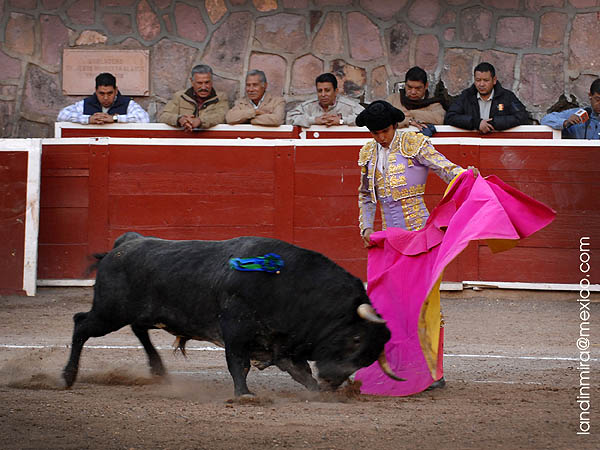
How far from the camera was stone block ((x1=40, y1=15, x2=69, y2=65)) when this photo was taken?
27.1 feet

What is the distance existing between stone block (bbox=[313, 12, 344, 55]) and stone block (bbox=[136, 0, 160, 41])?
1378 mm

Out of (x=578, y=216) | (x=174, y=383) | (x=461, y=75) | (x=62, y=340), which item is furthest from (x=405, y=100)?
(x=174, y=383)

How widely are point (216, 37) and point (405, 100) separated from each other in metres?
1.91

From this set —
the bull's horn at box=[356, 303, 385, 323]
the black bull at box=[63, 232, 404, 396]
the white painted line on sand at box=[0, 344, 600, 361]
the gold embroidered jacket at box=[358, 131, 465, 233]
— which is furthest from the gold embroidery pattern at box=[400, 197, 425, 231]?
the white painted line on sand at box=[0, 344, 600, 361]

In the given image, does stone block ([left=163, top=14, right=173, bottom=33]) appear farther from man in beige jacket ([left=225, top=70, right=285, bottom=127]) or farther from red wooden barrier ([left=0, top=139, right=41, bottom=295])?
red wooden barrier ([left=0, top=139, right=41, bottom=295])

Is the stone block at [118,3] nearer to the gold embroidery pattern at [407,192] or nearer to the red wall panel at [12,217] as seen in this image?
the red wall panel at [12,217]

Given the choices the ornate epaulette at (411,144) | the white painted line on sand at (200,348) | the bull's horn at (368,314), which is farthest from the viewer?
the white painted line on sand at (200,348)

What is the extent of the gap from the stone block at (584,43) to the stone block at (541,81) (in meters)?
0.12

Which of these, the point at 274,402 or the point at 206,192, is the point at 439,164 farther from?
the point at 206,192

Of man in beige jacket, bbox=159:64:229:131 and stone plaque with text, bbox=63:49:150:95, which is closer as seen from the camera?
man in beige jacket, bbox=159:64:229:131

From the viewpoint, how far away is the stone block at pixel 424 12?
8.20 meters

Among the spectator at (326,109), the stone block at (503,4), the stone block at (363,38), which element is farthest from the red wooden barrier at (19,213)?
the stone block at (503,4)

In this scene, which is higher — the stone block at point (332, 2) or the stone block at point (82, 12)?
the stone block at point (332, 2)

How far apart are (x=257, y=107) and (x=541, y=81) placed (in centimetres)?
249
